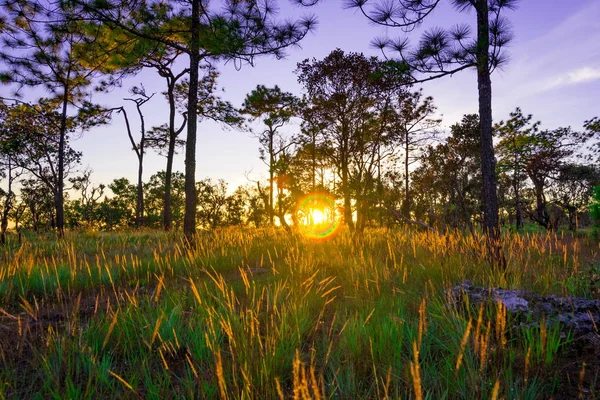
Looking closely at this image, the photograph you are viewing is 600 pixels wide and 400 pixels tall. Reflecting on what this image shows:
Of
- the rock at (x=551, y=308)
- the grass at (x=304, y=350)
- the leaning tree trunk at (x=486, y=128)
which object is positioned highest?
the leaning tree trunk at (x=486, y=128)

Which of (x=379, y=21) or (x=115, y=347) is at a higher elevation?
(x=379, y=21)

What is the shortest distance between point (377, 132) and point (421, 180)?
698 cm

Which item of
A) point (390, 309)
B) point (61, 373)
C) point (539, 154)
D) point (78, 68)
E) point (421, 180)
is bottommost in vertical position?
point (61, 373)

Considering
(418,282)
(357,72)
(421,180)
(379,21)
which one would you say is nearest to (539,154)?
(421,180)

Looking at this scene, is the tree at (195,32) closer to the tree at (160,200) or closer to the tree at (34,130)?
the tree at (34,130)

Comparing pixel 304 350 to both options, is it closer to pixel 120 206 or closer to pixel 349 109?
pixel 349 109

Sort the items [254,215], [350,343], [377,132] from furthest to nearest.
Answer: [254,215] < [377,132] < [350,343]

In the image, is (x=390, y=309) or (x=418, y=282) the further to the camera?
(x=418, y=282)

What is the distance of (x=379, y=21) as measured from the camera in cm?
561

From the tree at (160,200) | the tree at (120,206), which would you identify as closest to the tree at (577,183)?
the tree at (160,200)

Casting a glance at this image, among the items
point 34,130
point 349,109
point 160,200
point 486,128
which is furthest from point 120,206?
point 486,128

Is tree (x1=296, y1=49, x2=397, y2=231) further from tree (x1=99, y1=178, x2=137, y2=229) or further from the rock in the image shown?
tree (x1=99, y1=178, x2=137, y2=229)

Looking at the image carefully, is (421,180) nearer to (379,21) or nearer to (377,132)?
(377,132)

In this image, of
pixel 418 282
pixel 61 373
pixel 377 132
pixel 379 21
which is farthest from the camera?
pixel 377 132
